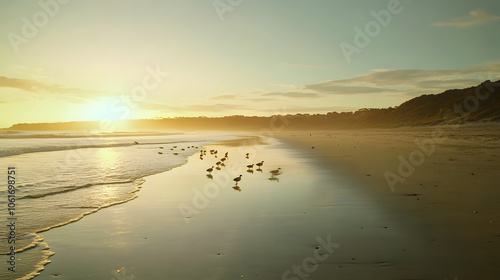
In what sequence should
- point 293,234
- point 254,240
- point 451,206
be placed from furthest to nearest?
point 451,206 < point 293,234 < point 254,240

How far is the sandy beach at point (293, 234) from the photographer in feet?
19.8

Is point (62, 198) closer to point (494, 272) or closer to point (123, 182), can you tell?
point (123, 182)

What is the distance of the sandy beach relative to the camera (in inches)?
238

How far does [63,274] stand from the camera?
6090 millimetres

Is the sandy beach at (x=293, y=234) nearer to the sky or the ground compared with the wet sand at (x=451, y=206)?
nearer to the ground

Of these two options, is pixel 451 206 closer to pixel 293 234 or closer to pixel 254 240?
pixel 293 234

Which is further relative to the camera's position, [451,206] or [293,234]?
[451,206]

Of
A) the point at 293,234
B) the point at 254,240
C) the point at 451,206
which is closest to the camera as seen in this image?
the point at 254,240

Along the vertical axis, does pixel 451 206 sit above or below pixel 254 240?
above

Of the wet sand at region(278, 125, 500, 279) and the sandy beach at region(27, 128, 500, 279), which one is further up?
the wet sand at region(278, 125, 500, 279)

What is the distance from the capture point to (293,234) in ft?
26.5

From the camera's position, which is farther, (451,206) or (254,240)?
(451,206)

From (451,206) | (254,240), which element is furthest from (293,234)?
(451,206)

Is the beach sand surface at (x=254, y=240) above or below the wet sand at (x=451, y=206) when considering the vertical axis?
below
